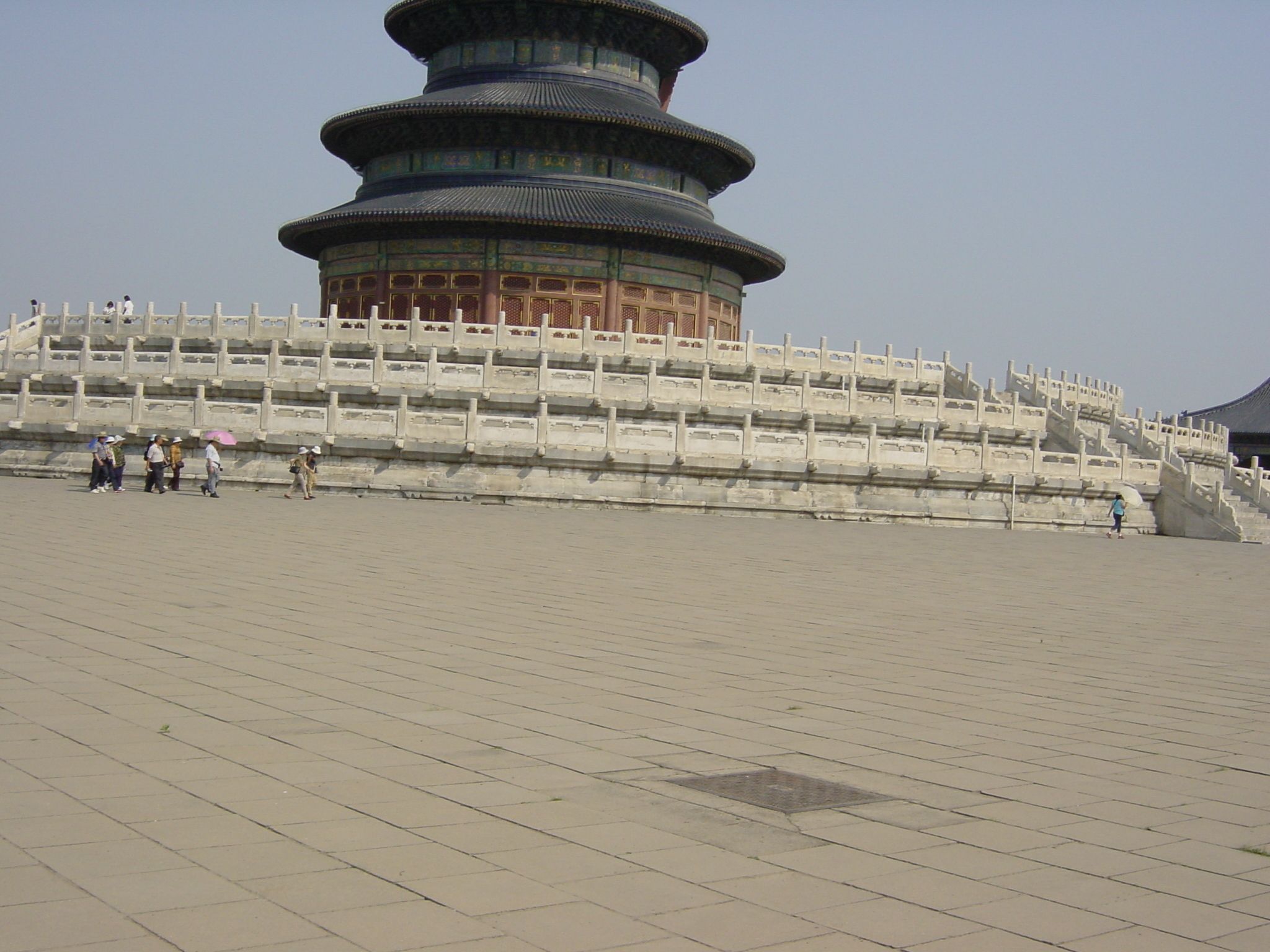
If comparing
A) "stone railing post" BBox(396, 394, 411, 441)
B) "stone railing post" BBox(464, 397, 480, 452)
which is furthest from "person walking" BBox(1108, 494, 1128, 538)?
"stone railing post" BBox(396, 394, 411, 441)

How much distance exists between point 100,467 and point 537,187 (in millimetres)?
24058

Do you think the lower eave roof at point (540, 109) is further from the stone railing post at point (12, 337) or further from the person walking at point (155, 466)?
the person walking at point (155, 466)

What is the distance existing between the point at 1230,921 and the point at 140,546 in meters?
14.6

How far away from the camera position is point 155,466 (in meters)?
26.8

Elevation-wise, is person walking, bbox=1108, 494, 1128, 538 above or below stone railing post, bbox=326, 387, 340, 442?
below

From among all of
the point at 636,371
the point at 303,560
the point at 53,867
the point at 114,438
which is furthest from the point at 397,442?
the point at 53,867

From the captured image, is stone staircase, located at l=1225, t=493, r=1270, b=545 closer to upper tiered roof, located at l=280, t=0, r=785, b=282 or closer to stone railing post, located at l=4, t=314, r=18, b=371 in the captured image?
upper tiered roof, located at l=280, t=0, r=785, b=282

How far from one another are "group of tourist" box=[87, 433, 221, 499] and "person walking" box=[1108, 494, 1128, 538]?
65.7 ft

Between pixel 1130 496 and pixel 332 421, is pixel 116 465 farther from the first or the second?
pixel 1130 496

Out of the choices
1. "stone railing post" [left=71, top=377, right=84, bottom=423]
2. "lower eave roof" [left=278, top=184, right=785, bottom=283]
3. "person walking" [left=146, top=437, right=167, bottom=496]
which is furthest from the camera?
"lower eave roof" [left=278, top=184, right=785, bottom=283]

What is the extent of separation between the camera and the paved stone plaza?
16.2 ft

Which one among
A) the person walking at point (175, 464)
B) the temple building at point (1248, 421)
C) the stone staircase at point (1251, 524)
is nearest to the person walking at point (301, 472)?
the person walking at point (175, 464)

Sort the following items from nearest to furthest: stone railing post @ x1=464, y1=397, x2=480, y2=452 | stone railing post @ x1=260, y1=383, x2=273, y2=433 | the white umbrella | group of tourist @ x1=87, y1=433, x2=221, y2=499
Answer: group of tourist @ x1=87, y1=433, x2=221, y2=499 → stone railing post @ x1=464, y1=397, x2=480, y2=452 → stone railing post @ x1=260, y1=383, x2=273, y2=433 → the white umbrella

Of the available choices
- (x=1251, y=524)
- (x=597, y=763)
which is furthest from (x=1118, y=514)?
(x=597, y=763)
